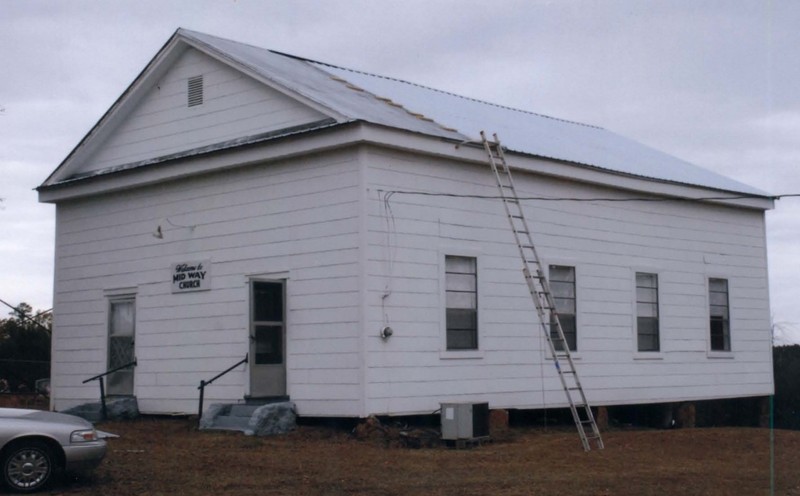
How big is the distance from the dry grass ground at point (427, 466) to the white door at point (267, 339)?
1.17 meters

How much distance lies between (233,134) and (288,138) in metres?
2.07

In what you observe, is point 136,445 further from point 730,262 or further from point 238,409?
point 730,262

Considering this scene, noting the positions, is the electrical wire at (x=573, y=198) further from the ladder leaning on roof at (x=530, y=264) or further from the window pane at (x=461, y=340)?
the window pane at (x=461, y=340)

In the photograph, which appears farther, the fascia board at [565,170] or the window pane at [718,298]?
the window pane at [718,298]

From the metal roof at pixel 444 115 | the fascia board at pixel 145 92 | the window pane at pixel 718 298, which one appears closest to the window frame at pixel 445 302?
the metal roof at pixel 444 115

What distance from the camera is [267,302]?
19578 mm

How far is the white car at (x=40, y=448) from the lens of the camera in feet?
42.7

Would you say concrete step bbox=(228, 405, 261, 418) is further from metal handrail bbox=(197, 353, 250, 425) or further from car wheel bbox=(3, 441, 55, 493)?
car wheel bbox=(3, 441, 55, 493)

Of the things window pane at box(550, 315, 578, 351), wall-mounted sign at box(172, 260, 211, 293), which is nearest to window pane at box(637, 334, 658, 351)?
window pane at box(550, 315, 578, 351)

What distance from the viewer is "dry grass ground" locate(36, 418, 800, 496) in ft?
44.5

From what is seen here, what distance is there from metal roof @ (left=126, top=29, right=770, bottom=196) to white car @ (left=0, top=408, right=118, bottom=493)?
7.00 m

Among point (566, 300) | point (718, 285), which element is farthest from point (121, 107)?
point (718, 285)

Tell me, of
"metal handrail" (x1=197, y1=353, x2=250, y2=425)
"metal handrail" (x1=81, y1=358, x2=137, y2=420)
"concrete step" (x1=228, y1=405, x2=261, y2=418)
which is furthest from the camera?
"metal handrail" (x1=81, y1=358, x2=137, y2=420)

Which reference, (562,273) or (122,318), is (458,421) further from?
(122,318)
